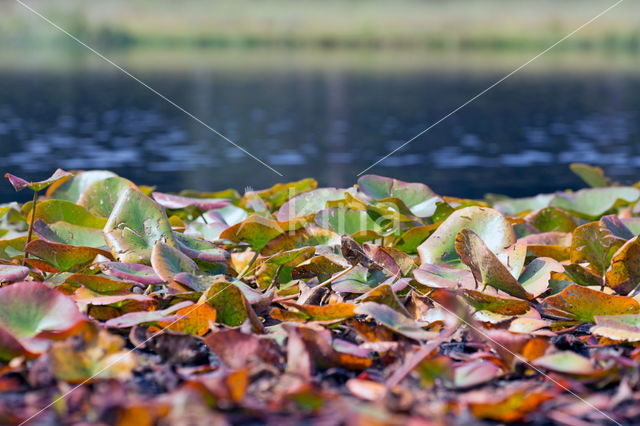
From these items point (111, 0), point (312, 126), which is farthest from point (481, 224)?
point (111, 0)

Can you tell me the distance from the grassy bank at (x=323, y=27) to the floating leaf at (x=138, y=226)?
6072 centimetres

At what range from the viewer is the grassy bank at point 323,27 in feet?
210

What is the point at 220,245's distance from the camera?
7.50 ft

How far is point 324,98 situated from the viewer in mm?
33312

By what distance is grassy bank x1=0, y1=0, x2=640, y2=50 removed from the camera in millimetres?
64125

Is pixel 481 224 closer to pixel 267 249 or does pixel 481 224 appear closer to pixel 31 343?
pixel 267 249

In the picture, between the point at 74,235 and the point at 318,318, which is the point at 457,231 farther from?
the point at 74,235

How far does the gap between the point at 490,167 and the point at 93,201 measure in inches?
545

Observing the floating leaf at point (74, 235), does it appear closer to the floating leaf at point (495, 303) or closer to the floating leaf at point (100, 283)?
the floating leaf at point (100, 283)

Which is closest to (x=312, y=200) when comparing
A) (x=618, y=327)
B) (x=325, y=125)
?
(x=618, y=327)

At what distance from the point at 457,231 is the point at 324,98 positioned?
3165 centimetres

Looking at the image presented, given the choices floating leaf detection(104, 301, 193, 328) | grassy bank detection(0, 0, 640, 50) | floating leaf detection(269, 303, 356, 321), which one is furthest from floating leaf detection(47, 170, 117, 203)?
grassy bank detection(0, 0, 640, 50)

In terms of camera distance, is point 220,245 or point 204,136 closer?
point 220,245

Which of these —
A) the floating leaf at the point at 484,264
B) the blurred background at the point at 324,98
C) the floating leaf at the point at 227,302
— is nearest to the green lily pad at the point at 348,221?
the floating leaf at the point at 484,264
